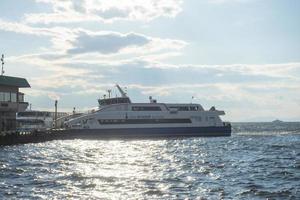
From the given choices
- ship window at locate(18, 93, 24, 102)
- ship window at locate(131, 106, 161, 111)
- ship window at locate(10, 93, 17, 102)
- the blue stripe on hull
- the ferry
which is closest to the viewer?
ship window at locate(10, 93, 17, 102)

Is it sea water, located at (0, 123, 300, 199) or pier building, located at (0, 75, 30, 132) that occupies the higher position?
pier building, located at (0, 75, 30, 132)

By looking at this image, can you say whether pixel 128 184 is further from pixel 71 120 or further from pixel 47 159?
pixel 71 120

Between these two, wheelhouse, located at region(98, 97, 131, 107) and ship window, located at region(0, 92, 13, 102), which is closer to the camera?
ship window, located at region(0, 92, 13, 102)

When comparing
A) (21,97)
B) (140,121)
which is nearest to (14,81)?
(21,97)

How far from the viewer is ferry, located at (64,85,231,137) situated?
324 ft

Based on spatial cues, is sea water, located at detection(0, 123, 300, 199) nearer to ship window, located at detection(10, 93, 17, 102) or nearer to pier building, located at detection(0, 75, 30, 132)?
pier building, located at detection(0, 75, 30, 132)

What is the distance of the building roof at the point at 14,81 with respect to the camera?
7912 centimetres

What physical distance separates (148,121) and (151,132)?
2.37 meters

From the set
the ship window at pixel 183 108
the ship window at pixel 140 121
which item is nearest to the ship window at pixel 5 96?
the ship window at pixel 140 121

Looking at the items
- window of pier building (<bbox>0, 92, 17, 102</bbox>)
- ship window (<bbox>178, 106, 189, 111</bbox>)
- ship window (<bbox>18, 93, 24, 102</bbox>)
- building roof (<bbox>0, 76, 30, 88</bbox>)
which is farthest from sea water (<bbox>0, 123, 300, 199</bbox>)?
ship window (<bbox>178, 106, 189, 111</bbox>)

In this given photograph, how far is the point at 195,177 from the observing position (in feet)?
113

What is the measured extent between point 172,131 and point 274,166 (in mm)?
59631

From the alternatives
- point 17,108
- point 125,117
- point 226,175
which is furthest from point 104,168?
point 125,117

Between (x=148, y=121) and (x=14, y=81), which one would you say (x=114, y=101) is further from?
(x=14, y=81)
